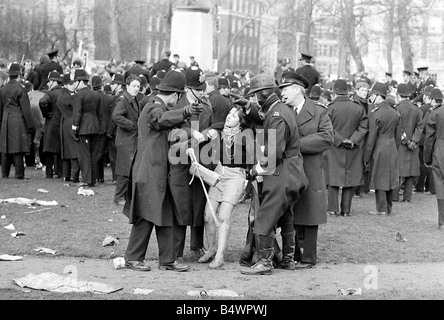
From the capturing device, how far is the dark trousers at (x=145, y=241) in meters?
10.1

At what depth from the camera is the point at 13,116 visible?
18266 millimetres

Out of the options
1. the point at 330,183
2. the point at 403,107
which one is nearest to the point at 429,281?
the point at 330,183

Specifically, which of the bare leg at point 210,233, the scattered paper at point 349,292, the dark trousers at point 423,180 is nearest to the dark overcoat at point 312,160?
the bare leg at point 210,233

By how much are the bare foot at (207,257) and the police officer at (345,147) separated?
4800 mm

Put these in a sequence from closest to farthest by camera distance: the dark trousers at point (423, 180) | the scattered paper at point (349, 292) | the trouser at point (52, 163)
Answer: the scattered paper at point (349, 292) < the trouser at point (52, 163) < the dark trousers at point (423, 180)

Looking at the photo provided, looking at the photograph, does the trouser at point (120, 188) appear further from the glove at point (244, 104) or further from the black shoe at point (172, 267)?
the glove at point (244, 104)

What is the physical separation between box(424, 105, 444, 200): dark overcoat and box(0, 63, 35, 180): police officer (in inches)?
321

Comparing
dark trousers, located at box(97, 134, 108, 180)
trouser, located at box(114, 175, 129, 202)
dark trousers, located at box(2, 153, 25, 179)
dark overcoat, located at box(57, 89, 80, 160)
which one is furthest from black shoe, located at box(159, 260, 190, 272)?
dark trousers, located at box(2, 153, 25, 179)

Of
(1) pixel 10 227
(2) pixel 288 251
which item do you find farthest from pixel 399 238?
(1) pixel 10 227

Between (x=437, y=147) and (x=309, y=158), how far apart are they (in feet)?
13.8

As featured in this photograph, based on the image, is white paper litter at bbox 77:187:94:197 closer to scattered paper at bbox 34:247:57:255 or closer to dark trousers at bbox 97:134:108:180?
dark trousers at bbox 97:134:108:180

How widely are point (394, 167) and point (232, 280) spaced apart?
7.01m

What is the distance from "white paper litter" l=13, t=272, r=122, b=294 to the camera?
8.91 metres
